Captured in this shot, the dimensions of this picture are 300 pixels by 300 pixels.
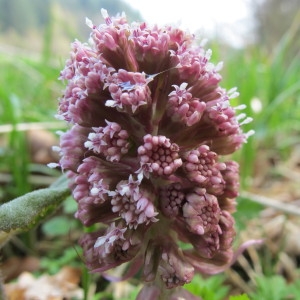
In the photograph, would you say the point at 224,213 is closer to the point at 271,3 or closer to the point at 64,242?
the point at 64,242

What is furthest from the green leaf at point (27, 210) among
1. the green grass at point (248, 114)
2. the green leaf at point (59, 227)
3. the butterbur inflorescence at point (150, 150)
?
the green leaf at point (59, 227)

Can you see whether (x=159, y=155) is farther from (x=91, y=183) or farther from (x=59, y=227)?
(x=59, y=227)

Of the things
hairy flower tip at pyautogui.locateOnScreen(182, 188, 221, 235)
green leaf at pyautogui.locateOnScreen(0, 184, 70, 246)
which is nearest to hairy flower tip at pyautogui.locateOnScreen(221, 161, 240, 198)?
hairy flower tip at pyautogui.locateOnScreen(182, 188, 221, 235)

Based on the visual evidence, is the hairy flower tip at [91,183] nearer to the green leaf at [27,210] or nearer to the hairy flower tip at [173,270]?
the green leaf at [27,210]

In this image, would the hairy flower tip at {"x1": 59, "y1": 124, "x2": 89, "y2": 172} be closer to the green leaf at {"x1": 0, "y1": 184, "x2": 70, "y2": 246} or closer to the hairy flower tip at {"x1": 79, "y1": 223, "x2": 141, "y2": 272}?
the green leaf at {"x1": 0, "y1": 184, "x2": 70, "y2": 246}

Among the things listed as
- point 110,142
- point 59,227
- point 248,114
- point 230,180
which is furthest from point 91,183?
point 248,114

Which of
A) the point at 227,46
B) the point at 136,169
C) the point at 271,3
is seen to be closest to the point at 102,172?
the point at 136,169
